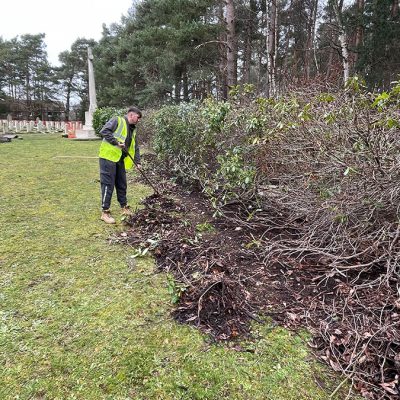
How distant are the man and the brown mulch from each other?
0.71 metres

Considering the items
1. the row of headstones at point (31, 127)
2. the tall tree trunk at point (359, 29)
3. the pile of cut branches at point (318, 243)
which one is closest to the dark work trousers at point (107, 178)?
the pile of cut branches at point (318, 243)

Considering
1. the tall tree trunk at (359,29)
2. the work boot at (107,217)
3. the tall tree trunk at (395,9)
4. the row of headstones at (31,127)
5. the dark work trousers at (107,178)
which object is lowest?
the work boot at (107,217)

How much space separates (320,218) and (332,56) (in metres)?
15.2

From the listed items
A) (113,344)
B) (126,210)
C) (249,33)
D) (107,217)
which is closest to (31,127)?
(249,33)

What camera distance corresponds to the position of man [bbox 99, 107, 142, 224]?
4176 mm

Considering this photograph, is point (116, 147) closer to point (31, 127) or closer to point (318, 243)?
point (318, 243)

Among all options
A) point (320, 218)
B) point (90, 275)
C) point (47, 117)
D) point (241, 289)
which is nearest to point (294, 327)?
point (241, 289)

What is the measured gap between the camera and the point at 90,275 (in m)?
2.90

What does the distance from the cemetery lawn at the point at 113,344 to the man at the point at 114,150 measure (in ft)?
3.56

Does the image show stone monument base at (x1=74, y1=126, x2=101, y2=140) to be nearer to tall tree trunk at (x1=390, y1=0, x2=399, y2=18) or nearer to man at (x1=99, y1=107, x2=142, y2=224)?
man at (x1=99, y1=107, x2=142, y2=224)

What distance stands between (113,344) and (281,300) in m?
1.40

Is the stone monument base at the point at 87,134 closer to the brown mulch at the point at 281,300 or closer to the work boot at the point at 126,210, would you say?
the work boot at the point at 126,210

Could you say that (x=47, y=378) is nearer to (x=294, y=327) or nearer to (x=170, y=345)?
(x=170, y=345)

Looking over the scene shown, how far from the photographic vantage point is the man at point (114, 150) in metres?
4.18
